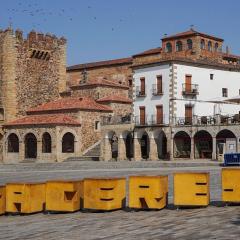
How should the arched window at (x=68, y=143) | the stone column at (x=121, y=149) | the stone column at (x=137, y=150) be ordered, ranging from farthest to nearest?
the arched window at (x=68, y=143), the stone column at (x=121, y=149), the stone column at (x=137, y=150)

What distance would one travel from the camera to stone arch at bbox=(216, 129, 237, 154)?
122ft

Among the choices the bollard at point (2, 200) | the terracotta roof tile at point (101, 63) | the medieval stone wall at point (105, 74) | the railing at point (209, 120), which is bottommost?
the bollard at point (2, 200)

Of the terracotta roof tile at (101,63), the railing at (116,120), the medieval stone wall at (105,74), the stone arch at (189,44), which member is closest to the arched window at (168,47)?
the stone arch at (189,44)

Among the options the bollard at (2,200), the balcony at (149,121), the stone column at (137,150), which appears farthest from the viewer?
the stone column at (137,150)

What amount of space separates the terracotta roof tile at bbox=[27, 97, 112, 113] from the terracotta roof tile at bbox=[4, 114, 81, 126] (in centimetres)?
89

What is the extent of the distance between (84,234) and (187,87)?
1320 inches

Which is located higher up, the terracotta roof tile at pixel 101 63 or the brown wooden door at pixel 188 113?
the terracotta roof tile at pixel 101 63

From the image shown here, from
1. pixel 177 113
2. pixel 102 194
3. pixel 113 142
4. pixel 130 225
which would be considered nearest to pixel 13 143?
pixel 113 142

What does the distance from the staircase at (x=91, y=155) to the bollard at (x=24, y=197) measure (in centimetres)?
3267

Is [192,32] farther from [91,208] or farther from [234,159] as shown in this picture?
[91,208]

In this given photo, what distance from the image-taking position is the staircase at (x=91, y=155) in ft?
151

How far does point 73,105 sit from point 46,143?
14.0 ft

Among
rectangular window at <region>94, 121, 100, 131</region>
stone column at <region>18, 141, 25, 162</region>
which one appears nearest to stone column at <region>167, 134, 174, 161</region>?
rectangular window at <region>94, 121, 100, 131</region>

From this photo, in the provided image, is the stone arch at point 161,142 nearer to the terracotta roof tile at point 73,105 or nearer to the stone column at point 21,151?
the terracotta roof tile at point 73,105
